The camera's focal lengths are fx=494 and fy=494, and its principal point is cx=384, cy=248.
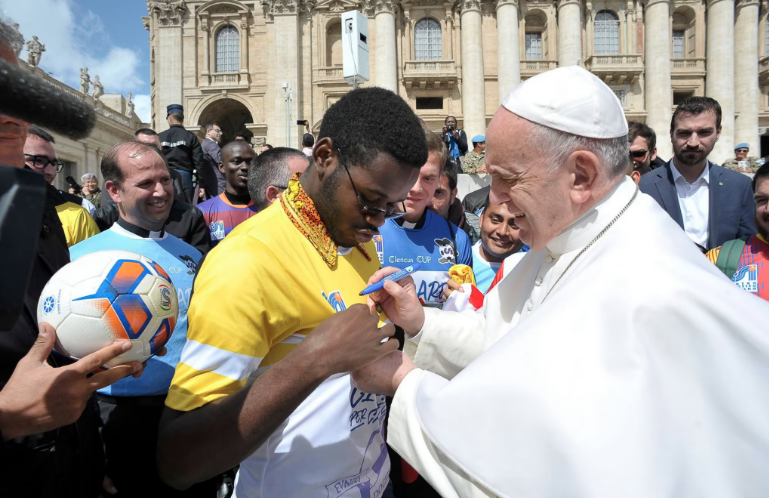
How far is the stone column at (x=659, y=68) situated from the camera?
2986cm

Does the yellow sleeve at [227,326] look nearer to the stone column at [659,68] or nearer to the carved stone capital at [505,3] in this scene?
the carved stone capital at [505,3]

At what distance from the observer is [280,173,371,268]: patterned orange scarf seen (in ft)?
6.30

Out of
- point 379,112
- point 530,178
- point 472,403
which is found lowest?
point 472,403

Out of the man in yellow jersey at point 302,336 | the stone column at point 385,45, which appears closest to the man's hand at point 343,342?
the man in yellow jersey at point 302,336

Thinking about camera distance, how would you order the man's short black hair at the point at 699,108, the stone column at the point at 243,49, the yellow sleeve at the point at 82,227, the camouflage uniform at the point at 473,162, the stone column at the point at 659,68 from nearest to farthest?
the yellow sleeve at the point at 82,227 → the man's short black hair at the point at 699,108 → the camouflage uniform at the point at 473,162 → the stone column at the point at 659,68 → the stone column at the point at 243,49

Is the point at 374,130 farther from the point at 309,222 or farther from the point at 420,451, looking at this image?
the point at 420,451

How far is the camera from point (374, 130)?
1.87 meters

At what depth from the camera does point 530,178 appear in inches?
69.6

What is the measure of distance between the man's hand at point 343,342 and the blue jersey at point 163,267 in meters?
1.73

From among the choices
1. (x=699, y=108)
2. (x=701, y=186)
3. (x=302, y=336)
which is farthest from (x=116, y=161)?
(x=701, y=186)

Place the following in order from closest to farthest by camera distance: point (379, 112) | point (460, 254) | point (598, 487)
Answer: point (598, 487), point (379, 112), point (460, 254)

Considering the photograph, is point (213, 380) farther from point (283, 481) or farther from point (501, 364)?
point (501, 364)

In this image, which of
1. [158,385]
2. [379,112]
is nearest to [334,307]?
[379,112]

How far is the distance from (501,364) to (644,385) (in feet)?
1.23
